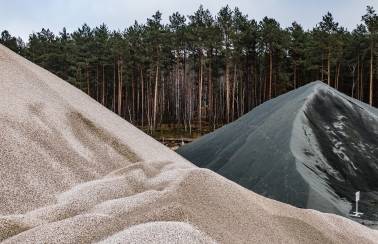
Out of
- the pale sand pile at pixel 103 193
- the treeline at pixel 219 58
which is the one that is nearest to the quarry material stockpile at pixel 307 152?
the pale sand pile at pixel 103 193

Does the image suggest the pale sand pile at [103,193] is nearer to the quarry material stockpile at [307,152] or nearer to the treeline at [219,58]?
the quarry material stockpile at [307,152]

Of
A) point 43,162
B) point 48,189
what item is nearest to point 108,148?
point 43,162

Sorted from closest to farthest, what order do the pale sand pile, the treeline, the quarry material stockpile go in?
1. the pale sand pile
2. the quarry material stockpile
3. the treeline

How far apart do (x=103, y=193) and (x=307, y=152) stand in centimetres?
607

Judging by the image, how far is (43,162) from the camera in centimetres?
779

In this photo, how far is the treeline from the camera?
4009 cm

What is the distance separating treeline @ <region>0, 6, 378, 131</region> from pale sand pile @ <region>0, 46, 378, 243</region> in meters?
28.5

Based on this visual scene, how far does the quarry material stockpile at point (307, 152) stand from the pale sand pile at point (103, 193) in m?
2.13

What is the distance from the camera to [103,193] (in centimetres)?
610

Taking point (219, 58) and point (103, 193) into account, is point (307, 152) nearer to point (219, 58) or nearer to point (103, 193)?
point (103, 193)

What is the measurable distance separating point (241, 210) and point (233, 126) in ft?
29.4

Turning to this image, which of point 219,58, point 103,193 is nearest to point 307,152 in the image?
point 103,193

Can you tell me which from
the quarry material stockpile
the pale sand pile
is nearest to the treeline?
the quarry material stockpile

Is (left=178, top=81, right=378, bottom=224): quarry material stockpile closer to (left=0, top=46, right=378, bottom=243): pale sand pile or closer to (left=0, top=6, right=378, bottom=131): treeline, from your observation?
(left=0, top=46, right=378, bottom=243): pale sand pile
